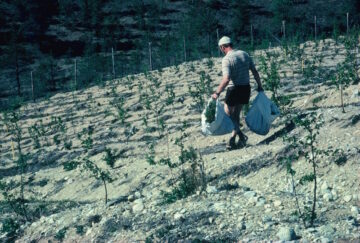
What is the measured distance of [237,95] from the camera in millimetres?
6215

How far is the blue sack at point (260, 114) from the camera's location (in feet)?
20.9

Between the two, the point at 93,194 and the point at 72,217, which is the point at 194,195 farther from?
the point at 93,194

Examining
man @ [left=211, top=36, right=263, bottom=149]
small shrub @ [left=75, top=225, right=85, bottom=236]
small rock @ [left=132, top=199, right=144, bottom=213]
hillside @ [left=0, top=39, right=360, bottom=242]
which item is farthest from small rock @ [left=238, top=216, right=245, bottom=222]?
man @ [left=211, top=36, right=263, bottom=149]

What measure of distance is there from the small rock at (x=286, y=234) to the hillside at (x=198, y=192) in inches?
3.0

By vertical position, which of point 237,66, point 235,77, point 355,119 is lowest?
point 355,119

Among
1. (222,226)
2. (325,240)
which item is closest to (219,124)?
(222,226)

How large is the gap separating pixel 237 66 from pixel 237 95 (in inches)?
16.8

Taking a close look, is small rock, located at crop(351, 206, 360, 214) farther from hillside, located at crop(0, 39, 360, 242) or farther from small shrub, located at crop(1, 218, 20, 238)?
small shrub, located at crop(1, 218, 20, 238)

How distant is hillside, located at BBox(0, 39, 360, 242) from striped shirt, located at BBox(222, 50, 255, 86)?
0.99m

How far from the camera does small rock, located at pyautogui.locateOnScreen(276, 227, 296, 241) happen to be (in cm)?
368

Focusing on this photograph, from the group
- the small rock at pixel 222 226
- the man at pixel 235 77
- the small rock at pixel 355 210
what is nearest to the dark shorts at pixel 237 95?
the man at pixel 235 77

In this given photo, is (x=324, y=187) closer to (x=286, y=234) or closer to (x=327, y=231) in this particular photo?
(x=327, y=231)

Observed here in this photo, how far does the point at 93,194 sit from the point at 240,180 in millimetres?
2819

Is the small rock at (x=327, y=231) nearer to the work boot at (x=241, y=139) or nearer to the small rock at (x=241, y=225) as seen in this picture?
the small rock at (x=241, y=225)
